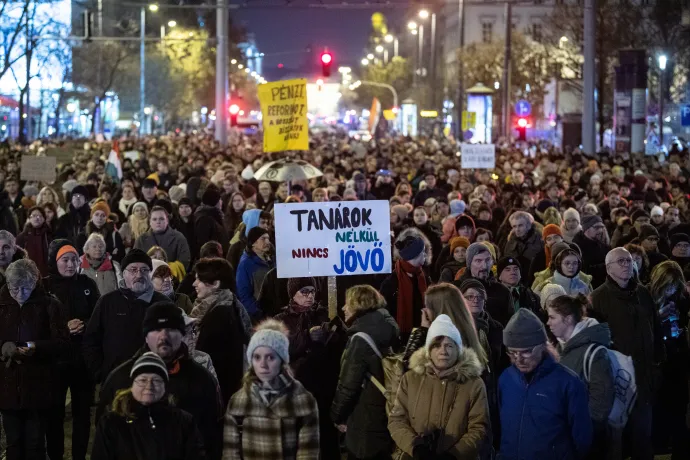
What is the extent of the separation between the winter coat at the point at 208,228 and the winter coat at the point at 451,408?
308 inches

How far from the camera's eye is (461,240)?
10766 millimetres

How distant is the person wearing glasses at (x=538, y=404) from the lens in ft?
20.3

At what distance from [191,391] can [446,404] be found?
1208mm

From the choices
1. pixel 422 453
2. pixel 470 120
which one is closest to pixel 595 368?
pixel 422 453

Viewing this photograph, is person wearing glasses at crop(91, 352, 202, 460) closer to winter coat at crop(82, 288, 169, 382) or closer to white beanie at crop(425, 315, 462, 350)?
white beanie at crop(425, 315, 462, 350)

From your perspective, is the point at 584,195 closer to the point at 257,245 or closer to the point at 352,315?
the point at 257,245

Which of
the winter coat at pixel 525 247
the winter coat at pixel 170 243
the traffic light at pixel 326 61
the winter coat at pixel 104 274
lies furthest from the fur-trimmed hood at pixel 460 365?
the traffic light at pixel 326 61

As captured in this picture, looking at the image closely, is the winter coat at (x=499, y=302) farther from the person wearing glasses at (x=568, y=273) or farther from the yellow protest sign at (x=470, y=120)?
the yellow protest sign at (x=470, y=120)

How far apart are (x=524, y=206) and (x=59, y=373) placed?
9.04m

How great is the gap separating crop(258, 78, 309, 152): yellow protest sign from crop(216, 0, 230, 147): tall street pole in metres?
19.0

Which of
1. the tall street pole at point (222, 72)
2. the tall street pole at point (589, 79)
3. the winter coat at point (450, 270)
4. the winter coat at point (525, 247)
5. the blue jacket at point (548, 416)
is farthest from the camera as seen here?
the tall street pole at point (222, 72)

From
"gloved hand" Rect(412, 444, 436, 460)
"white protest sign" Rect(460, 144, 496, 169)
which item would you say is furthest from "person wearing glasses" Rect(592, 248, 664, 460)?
"white protest sign" Rect(460, 144, 496, 169)

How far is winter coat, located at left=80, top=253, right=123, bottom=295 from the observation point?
400 inches

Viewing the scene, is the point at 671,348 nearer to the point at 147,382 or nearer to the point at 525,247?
the point at 525,247
